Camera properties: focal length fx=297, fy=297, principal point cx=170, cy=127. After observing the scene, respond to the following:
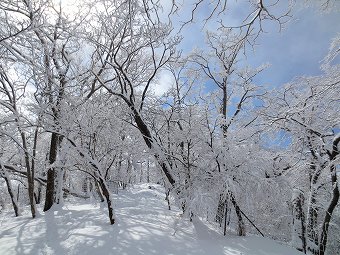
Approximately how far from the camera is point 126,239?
7.27 m

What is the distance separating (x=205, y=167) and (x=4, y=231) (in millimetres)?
6343

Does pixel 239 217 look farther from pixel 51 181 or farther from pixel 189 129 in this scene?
pixel 51 181

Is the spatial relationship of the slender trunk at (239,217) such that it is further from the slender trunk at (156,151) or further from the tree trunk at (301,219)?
the tree trunk at (301,219)

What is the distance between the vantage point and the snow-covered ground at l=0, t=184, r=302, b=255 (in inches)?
264

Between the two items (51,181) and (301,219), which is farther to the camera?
(51,181)

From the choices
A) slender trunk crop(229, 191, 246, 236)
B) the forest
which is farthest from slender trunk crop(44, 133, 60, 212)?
slender trunk crop(229, 191, 246, 236)

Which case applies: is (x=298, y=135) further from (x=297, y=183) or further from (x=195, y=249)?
(x=195, y=249)

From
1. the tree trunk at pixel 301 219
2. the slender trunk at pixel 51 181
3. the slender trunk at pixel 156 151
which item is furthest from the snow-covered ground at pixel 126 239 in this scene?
the tree trunk at pixel 301 219

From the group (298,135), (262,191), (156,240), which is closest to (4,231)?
(156,240)

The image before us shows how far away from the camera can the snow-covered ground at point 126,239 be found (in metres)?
6.70

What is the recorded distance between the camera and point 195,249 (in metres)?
6.79

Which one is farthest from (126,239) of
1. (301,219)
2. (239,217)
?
(301,219)

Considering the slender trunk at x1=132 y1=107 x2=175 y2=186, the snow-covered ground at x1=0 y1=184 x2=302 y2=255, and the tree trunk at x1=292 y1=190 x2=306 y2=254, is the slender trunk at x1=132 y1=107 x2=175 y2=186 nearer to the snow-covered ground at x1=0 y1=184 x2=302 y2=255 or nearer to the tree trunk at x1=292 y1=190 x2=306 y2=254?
the snow-covered ground at x1=0 y1=184 x2=302 y2=255

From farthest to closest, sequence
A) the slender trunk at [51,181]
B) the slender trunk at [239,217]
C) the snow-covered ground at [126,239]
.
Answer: the slender trunk at [51,181], the slender trunk at [239,217], the snow-covered ground at [126,239]
